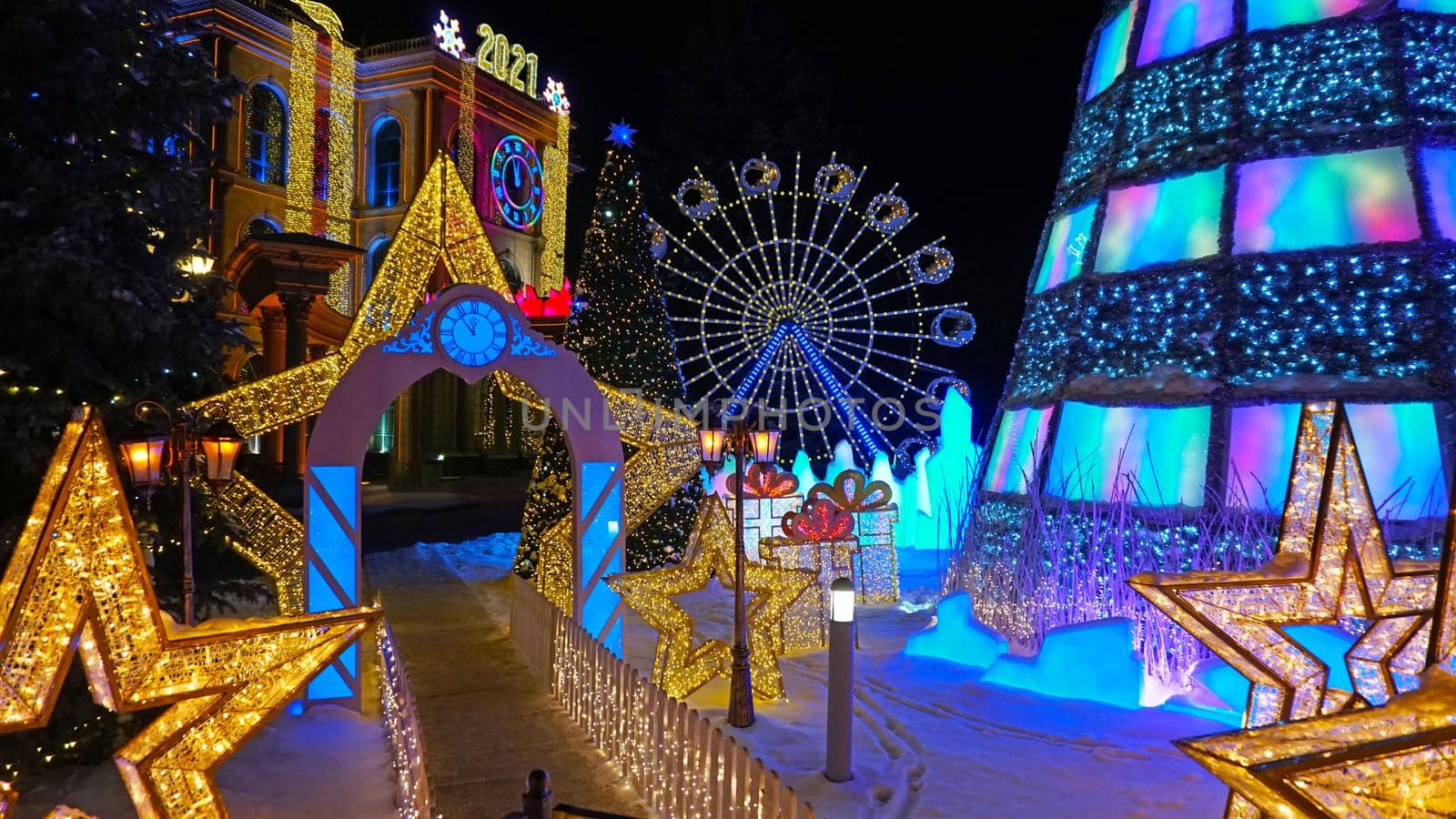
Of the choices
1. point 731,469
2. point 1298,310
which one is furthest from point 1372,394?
point 731,469

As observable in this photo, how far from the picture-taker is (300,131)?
23062 mm

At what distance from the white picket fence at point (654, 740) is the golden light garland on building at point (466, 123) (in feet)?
70.5

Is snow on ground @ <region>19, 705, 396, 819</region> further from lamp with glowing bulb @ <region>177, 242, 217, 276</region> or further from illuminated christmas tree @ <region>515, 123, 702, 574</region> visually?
illuminated christmas tree @ <region>515, 123, 702, 574</region>

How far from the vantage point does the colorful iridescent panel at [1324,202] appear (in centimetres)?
766

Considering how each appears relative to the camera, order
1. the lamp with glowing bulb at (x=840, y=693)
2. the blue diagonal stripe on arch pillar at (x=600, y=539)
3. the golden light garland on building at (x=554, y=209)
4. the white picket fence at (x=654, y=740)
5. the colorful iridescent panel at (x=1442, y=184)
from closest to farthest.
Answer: the white picket fence at (x=654, y=740), the lamp with glowing bulb at (x=840, y=693), the colorful iridescent panel at (x=1442, y=184), the blue diagonal stripe on arch pillar at (x=600, y=539), the golden light garland on building at (x=554, y=209)

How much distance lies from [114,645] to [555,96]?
1173 inches

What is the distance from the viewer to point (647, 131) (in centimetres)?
2909

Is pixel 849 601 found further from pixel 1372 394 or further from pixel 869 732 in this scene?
pixel 1372 394

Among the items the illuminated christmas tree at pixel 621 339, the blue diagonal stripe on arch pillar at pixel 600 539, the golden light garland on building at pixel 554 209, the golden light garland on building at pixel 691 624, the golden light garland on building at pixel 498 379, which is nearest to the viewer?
the golden light garland on building at pixel 691 624

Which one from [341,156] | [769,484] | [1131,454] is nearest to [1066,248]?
[1131,454]

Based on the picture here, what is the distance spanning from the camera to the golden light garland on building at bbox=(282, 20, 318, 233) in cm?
2275

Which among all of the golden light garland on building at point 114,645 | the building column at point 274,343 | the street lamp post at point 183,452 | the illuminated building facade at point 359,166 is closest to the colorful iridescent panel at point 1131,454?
the street lamp post at point 183,452

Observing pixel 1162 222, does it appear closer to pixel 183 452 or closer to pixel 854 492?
pixel 854 492

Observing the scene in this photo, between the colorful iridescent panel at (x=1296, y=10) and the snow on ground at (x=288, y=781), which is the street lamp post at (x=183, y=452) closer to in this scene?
the snow on ground at (x=288, y=781)
